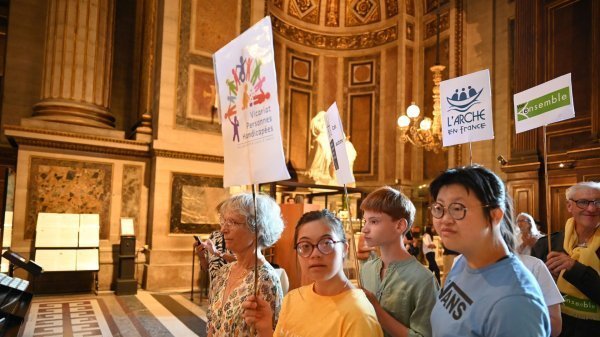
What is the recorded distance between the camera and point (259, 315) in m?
1.81

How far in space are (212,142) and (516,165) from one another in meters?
6.28

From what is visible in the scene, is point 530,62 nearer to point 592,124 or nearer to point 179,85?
point 592,124

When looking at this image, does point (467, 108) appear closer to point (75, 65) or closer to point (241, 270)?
point (241, 270)

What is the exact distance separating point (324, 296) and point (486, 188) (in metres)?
0.68

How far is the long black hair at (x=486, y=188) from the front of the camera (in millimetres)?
1344

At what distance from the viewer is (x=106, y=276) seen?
8.35 metres

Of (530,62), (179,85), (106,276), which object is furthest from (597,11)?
(106,276)

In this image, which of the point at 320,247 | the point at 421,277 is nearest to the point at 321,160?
the point at 421,277

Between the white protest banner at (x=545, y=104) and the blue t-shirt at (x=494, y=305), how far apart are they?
2472 mm

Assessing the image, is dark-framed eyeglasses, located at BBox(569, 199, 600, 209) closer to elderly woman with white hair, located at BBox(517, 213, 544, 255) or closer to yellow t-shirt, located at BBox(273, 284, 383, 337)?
elderly woman with white hair, located at BBox(517, 213, 544, 255)

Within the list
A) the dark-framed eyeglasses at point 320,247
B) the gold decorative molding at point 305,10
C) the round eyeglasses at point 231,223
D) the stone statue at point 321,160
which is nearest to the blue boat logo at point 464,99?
the round eyeglasses at point 231,223

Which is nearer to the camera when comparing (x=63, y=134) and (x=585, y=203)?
(x=585, y=203)

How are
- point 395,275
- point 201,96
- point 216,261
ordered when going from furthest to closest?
point 201,96 → point 216,261 → point 395,275

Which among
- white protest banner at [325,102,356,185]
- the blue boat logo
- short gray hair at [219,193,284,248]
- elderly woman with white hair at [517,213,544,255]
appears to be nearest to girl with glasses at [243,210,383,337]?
short gray hair at [219,193,284,248]
